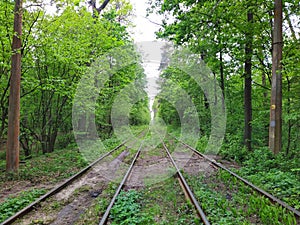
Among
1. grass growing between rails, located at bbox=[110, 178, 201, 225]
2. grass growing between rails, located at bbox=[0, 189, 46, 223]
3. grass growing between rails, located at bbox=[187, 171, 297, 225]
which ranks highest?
grass growing between rails, located at bbox=[187, 171, 297, 225]

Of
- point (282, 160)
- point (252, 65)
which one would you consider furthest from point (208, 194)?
point (252, 65)

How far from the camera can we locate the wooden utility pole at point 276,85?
7.99 metres

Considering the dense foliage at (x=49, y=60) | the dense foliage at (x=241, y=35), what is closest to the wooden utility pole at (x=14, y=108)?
the dense foliage at (x=49, y=60)

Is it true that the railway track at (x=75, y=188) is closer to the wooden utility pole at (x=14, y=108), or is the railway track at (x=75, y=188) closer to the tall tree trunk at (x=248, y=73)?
the wooden utility pole at (x=14, y=108)

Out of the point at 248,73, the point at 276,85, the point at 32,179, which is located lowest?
the point at 32,179

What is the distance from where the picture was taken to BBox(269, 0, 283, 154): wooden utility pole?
7.99m

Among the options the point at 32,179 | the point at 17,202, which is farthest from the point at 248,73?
the point at 17,202

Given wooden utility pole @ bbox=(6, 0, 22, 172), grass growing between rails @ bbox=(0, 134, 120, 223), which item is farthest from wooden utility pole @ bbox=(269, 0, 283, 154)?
wooden utility pole @ bbox=(6, 0, 22, 172)

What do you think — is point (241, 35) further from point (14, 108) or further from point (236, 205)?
point (14, 108)

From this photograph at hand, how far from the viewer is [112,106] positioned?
68.0 feet

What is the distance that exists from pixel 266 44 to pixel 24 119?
38.5ft

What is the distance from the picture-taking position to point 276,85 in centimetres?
809

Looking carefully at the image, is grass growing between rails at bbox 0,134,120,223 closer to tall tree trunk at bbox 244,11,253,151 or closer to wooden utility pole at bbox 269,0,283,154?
wooden utility pole at bbox 269,0,283,154

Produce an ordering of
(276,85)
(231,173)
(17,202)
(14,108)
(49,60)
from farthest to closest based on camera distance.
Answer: (49,60), (276,85), (14,108), (231,173), (17,202)
